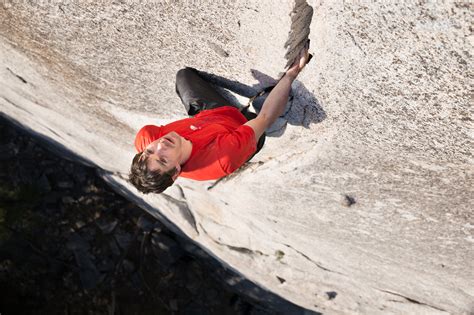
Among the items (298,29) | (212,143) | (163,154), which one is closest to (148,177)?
(163,154)

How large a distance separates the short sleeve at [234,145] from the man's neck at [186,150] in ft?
0.49

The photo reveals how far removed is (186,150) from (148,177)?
0.78 feet

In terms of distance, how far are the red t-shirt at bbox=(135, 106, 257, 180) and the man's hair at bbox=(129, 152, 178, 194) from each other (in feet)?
0.44

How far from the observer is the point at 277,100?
2.40 m

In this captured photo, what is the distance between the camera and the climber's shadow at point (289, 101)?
2.37 m

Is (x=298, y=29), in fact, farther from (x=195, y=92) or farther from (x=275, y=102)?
(x=195, y=92)

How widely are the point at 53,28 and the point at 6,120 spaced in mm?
5459

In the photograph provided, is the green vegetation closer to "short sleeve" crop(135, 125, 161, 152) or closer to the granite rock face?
the granite rock face

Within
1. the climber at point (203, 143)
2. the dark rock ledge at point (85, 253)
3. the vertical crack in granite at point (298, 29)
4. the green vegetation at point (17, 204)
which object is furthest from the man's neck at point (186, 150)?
the green vegetation at point (17, 204)

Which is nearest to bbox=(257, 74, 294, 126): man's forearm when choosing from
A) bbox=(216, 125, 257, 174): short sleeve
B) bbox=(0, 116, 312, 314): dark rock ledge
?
bbox=(216, 125, 257, 174): short sleeve

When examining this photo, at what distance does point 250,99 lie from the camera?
2.71 meters

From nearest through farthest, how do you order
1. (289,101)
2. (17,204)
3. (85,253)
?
(289,101) → (17,204) → (85,253)

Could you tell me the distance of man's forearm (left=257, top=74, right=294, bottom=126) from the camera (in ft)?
7.73

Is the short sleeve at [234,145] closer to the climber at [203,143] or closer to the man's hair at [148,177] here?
the climber at [203,143]
